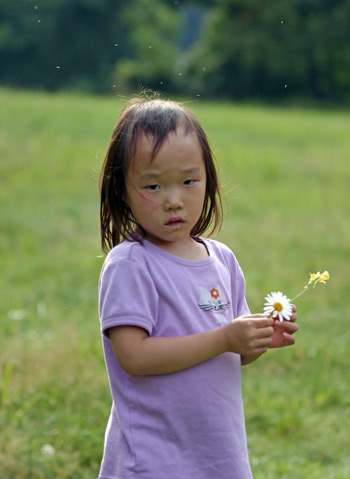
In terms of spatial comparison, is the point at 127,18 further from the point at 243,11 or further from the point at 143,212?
the point at 143,212

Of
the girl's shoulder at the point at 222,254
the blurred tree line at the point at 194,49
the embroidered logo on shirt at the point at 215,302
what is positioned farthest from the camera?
the blurred tree line at the point at 194,49

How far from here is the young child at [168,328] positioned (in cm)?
181

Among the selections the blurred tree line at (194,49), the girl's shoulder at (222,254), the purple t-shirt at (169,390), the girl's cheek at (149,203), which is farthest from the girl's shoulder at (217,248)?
the blurred tree line at (194,49)

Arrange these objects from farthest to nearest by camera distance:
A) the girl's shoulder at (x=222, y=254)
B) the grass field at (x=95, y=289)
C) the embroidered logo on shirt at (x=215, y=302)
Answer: the grass field at (x=95, y=289), the girl's shoulder at (x=222, y=254), the embroidered logo on shirt at (x=215, y=302)

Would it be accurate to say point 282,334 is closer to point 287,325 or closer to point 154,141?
point 287,325

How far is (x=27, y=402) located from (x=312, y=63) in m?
27.2

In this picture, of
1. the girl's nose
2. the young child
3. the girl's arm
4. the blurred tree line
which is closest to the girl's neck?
the young child

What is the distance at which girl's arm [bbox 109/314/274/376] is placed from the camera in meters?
1.79

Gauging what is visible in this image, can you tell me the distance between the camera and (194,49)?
37.9m

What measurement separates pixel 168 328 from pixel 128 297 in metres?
0.12

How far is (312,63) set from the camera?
29266mm

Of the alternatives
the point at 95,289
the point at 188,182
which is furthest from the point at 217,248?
the point at 95,289

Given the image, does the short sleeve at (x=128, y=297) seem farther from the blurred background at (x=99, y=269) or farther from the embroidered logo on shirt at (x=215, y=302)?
the blurred background at (x=99, y=269)

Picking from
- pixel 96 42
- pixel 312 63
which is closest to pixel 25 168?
pixel 312 63
